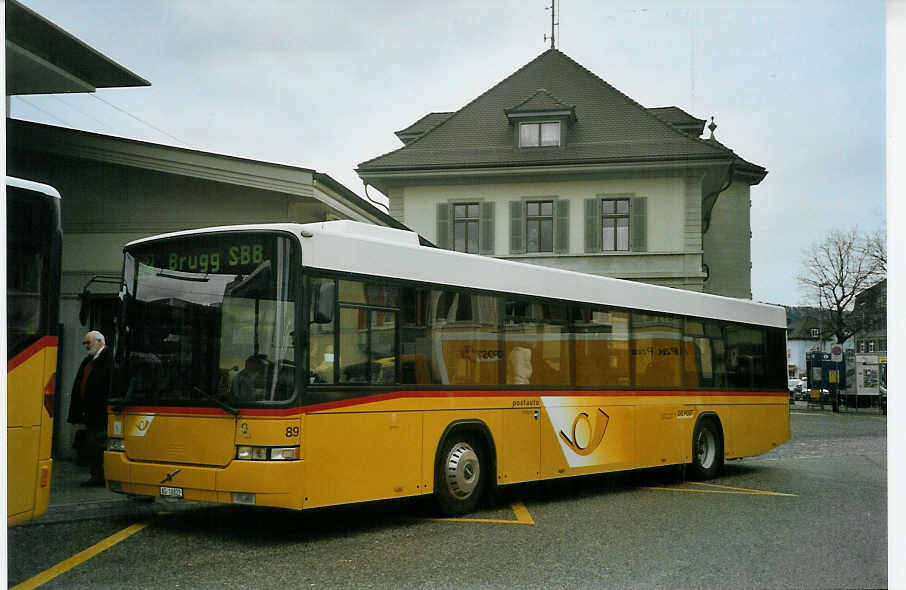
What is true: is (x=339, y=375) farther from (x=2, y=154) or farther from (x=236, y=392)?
(x=2, y=154)

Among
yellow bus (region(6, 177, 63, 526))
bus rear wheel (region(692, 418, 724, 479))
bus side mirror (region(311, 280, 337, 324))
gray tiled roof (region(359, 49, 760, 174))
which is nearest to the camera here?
yellow bus (region(6, 177, 63, 526))

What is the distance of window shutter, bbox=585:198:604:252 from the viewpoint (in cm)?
1603

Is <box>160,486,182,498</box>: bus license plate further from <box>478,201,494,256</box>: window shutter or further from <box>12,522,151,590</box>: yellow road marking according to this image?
<box>478,201,494,256</box>: window shutter

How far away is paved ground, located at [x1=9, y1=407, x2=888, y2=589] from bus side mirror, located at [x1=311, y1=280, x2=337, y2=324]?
1.94m

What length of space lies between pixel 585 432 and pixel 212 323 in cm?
535

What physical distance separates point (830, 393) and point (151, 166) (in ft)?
123

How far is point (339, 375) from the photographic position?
29.8 feet

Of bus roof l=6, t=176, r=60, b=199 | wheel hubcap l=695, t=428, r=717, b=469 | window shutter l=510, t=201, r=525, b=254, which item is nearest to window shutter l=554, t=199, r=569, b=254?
window shutter l=510, t=201, r=525, b=254

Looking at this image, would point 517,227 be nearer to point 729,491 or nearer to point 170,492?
point 729,491

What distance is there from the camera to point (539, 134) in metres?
16.8

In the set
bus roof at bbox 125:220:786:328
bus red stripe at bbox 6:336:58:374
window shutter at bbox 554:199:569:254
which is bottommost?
bus red stripe at bbox 6:336:58:374

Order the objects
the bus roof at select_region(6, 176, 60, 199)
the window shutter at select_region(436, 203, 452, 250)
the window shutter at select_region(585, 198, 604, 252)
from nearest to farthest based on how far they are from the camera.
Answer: the bus roof at select_region(6, 176, 60, 199) → the window shutter at select_region(436, 203, 452, 250) → the window shutter at select_region(585, 198, 604, 252)

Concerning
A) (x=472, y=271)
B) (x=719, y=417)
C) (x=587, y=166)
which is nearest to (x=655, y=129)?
(x=587, y=166)

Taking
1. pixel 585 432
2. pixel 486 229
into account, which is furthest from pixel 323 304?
pixel 486 229
